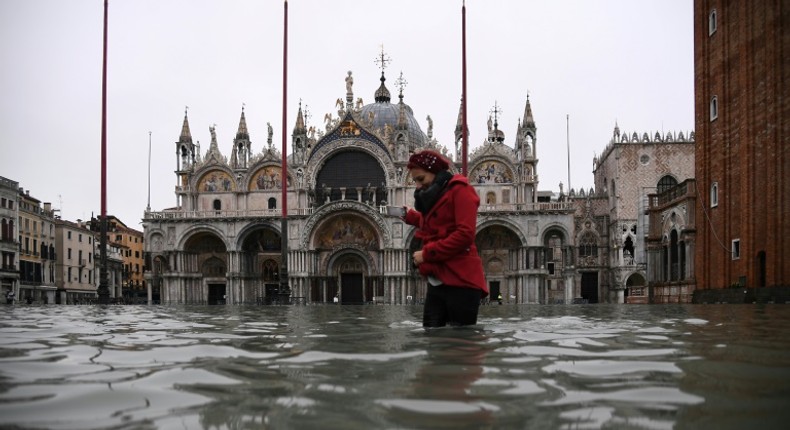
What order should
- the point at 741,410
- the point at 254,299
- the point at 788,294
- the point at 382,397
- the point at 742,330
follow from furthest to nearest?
the point at 254,299 → the point at 788,294 → the point at 742,330 → the point at 382,397 → the point at 741,410

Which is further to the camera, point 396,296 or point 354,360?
point 396,296

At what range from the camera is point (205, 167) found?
50.3 metres

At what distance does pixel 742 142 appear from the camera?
2364 centimetres

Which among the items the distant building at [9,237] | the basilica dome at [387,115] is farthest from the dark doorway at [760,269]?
the distant building at [9,237]

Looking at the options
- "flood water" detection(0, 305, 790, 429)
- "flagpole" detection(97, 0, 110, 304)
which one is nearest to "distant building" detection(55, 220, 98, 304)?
"flagpole" detection(97, 0, 110, 304)

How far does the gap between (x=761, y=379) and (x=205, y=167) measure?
162 feet

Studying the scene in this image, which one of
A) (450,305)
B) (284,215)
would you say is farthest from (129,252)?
(450,305)

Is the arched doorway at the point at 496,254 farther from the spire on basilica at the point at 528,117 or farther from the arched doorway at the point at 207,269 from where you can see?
the arched doorway at the point at 207,269

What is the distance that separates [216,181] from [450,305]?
45.3m

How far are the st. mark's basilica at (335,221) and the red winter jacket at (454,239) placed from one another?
38.0 meters

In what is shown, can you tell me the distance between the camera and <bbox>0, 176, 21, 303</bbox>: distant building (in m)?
55.2

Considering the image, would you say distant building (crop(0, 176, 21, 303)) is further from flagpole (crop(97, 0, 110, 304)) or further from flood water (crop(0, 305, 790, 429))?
flood water (crop(0, 305, 790, 429))

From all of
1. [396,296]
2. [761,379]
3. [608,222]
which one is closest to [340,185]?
[396,296]

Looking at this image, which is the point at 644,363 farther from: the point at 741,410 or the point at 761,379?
the point at 741,410
